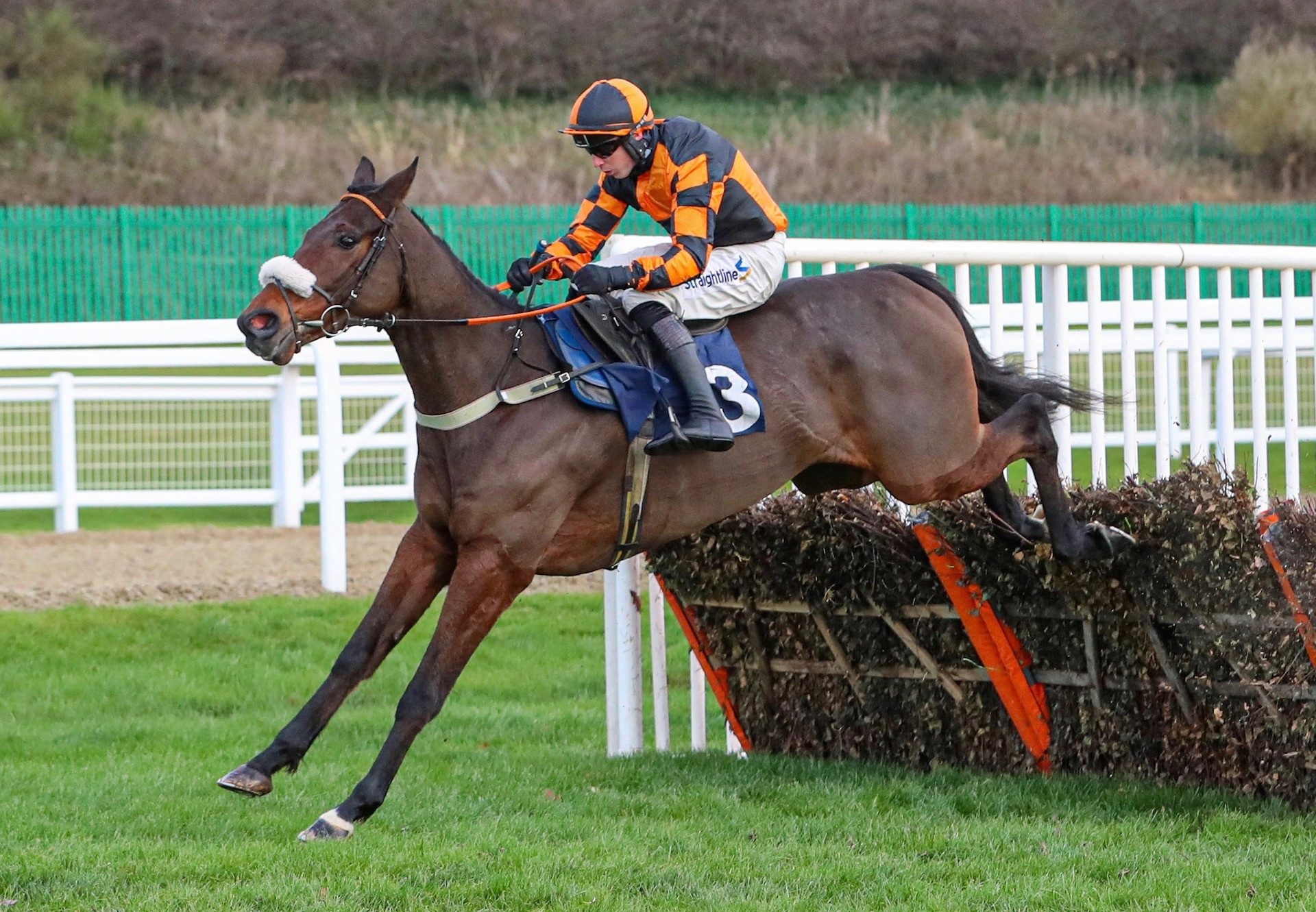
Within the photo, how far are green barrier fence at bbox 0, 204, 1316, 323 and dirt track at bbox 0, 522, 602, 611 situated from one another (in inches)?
368

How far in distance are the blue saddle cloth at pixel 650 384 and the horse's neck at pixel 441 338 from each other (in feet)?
0.59

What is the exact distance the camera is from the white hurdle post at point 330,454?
8938 millimetres

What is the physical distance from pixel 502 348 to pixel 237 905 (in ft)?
5.48

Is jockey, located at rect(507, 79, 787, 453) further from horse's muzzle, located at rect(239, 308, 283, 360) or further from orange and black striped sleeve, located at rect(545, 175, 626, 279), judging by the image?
horse's muzzle, located at rect(239, 308, 283, 360)

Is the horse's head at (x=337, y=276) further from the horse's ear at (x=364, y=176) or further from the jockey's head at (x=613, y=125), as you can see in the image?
the jockey's head at (x=613, y=125)

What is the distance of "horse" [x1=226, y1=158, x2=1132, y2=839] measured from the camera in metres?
4.55

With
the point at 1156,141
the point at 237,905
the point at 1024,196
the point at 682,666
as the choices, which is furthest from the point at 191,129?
the point at 237,905

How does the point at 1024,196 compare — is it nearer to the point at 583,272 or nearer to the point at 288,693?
the point at 288,693

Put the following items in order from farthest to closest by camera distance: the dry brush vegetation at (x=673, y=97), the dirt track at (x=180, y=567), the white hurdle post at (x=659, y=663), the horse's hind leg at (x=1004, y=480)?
the dry brush vegetation at (x=673, y=97) → the dirt track at (x=180, y=567) → the white hurdle post at (x=659, y=663) → the horse's hind leg at (x=1004, y=480)

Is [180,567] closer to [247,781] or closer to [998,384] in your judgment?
[247,781]

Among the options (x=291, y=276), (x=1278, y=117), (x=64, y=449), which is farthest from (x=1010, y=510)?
(x=1278, y=117)

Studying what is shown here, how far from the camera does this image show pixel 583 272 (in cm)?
478

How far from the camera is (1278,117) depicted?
1104 inches

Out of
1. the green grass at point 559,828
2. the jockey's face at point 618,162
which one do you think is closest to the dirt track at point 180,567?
the green grass at point 559,828
